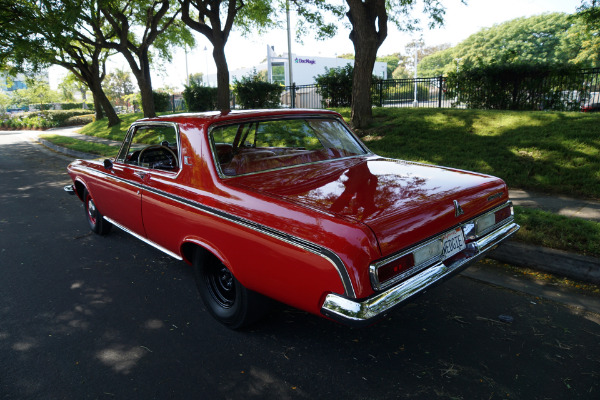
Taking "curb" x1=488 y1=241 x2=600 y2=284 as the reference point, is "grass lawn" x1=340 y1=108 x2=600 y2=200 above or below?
above

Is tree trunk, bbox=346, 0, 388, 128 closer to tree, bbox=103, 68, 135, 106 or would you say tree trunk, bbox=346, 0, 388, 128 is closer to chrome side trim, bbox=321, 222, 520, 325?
chrome side trim, bbox=321, 222, 520, 325

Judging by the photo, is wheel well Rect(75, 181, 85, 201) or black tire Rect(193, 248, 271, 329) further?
wheel well Rect(75, 181, 85, 201)

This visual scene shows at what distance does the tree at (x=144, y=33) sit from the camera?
17578mm

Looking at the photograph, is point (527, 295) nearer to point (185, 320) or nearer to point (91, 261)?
point (185, 320)

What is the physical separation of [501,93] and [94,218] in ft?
36.1

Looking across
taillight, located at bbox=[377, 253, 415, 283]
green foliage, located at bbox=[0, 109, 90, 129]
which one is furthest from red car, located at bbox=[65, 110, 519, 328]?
green foliage, located at bbox=[0, 109, 90, 129]

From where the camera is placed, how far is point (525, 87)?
36.3ft

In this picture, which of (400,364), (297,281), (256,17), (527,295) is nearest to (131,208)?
(297,281)

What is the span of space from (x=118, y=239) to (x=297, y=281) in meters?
3.78

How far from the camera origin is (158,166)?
3.64 meters

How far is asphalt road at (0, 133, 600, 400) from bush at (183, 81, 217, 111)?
68.5 feet

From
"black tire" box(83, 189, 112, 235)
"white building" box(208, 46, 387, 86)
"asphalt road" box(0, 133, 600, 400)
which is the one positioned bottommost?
"asphalt road" box(0, 133, 600, 400)

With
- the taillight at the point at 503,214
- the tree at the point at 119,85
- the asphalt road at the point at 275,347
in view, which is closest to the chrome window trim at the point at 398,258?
the taillight at the point at 503,214

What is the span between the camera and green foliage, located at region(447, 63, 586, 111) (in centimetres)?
1074
